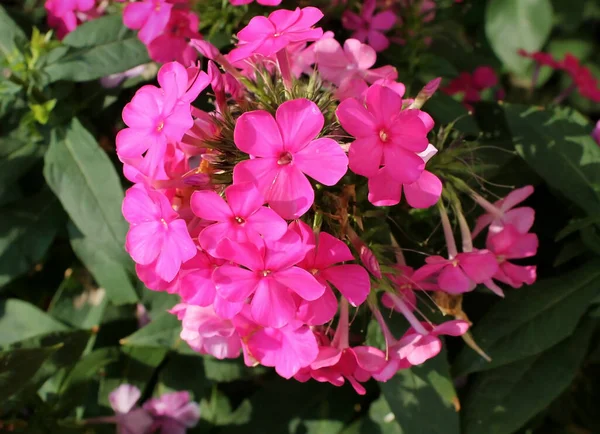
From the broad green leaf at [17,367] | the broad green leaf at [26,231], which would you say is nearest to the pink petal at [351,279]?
the broad green leaf at [17,367]

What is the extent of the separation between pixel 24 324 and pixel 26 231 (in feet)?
0.70

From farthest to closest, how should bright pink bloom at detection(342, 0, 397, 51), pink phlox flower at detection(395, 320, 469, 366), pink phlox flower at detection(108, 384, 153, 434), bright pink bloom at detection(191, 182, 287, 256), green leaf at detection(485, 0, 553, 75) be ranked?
green leaf at detection(485, 0, 553, 75), pink phlox flower at detection(108, 384, 153, 434), bright pink bloom at detection(342, 0, 397, 51), pink phlox flower at detection(395, 320, 469, 366), bright pink bloom at detection(191, 182, 287, 256)

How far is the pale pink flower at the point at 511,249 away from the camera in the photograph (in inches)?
31.8

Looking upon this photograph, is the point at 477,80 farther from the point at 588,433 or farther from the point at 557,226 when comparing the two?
the point at 588,433

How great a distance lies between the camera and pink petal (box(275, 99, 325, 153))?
2.01 ft

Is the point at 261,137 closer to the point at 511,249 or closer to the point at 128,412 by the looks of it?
the point at 511,249

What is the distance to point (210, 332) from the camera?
2.47 feet

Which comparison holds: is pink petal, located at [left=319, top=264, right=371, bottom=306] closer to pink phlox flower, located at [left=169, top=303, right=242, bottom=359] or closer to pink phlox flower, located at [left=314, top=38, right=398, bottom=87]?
pink phlox flower, located at [left=169, top=303, right=242, bottom=359]

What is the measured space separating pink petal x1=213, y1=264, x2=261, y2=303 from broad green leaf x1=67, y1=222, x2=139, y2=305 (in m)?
0.54

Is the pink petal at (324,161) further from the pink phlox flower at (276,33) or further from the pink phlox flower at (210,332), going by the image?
the pink phlox flower at (210,332)

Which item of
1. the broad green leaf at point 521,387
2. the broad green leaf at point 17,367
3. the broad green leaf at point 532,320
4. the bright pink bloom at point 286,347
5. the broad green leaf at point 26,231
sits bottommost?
the broad green leaf at point 17,367

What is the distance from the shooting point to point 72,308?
1.25 m

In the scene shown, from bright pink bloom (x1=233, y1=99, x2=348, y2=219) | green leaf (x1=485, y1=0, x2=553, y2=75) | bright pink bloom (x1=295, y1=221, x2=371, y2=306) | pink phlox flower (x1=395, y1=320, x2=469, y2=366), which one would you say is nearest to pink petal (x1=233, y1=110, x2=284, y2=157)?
bright pink bloom (x1=233, y1=99, x2=348, y2=219)

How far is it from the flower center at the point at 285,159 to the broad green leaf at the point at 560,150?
1.71 feet
